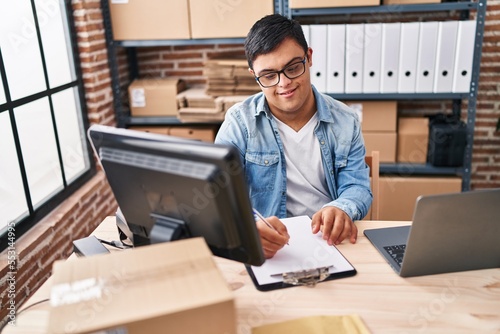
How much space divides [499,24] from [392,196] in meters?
1.21

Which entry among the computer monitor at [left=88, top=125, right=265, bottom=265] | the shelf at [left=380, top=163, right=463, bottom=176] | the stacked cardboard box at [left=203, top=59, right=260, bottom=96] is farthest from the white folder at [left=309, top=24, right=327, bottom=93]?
the computer monitor at [left=88, top=125, right=265, bottom=265]

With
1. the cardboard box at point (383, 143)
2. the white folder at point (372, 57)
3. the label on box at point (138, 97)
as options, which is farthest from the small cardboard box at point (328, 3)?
the label on box at point (138, 97)

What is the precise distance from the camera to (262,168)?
1.64 m

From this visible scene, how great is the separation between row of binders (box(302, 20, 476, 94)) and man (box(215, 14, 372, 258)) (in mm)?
834

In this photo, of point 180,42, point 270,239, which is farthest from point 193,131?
point 270,239

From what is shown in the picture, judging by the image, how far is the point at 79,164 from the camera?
2.67 m

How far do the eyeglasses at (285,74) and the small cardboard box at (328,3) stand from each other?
1066 mm

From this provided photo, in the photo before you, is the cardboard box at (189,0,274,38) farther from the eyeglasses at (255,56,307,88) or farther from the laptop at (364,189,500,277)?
the laptop at (364,189,500,277)

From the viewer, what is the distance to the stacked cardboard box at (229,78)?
270cm

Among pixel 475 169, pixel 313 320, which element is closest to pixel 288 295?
pixel 313 320

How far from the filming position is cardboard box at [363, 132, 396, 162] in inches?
105

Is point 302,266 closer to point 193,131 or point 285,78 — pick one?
point 285,78

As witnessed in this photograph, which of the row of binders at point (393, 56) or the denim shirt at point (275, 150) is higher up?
the row of binders at point (393, 56)

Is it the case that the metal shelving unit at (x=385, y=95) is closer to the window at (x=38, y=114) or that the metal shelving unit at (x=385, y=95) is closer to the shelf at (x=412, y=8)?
the shelf at (x=412, y=8)
